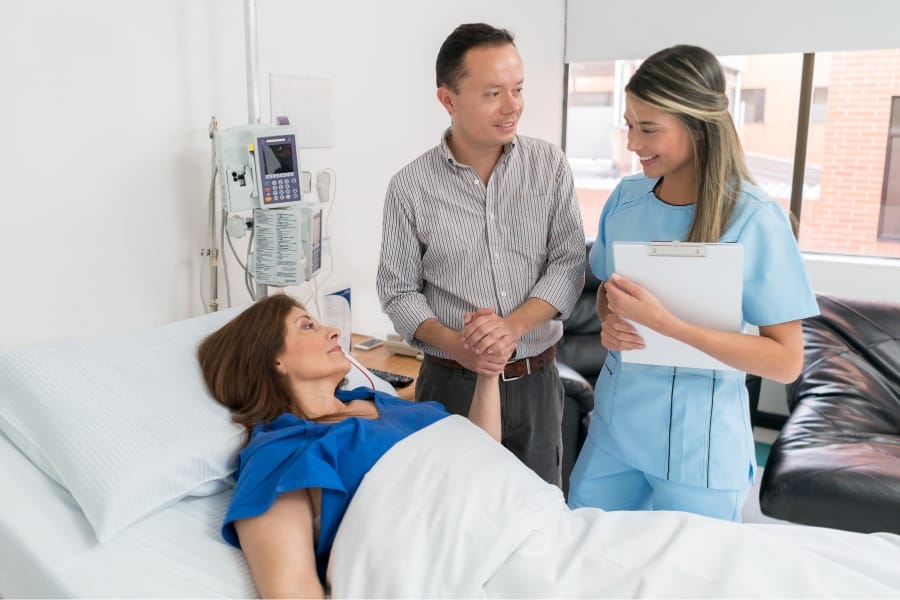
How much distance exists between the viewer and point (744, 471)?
1.56 metres

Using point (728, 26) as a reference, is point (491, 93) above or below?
below

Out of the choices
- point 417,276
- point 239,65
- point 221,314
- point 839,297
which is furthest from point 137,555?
point 839,297

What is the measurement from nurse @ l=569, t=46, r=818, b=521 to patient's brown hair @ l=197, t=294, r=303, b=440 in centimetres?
70

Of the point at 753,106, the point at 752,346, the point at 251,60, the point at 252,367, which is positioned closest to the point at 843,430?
the point at 752,346

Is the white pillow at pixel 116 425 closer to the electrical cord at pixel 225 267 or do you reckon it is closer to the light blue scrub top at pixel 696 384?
the electrical cord at pixel 225 267

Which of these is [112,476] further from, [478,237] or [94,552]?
[478,237]

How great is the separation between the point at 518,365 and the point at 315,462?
2.31 feet

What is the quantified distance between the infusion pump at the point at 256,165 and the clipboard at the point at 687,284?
0.98 meters

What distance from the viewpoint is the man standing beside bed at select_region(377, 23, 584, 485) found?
1.87 metres

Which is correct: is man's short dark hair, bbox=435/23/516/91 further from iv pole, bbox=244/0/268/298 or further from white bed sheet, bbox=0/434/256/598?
white bed sheet, bbox=0/434/256/598

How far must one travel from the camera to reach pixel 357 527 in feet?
4.25

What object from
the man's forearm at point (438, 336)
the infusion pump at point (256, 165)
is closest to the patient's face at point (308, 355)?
the man's forearm at point (438, 336)

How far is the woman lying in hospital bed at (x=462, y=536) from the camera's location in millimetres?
1221

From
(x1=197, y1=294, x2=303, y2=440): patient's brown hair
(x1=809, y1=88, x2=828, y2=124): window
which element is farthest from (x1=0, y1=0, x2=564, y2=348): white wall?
(x1=809, y1=88, x2=828, y2=124): window
